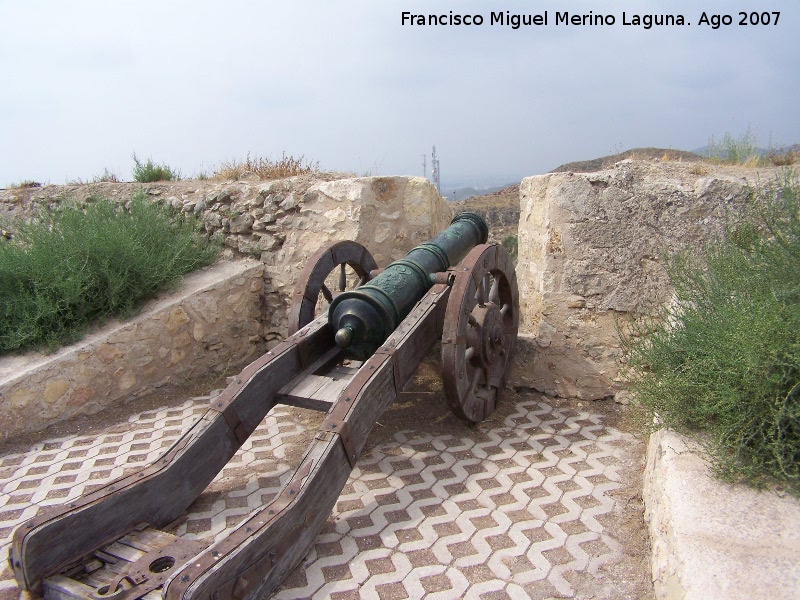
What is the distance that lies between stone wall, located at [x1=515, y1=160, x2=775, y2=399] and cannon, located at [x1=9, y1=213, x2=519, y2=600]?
34 centimetres

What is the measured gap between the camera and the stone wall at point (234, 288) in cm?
414

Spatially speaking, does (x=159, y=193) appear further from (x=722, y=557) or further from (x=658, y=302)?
(x=722, y=557)

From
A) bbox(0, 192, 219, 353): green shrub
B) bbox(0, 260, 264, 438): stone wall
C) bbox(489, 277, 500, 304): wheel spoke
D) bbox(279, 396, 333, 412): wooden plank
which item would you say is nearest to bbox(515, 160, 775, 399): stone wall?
bbox(489, 277, 500, 304): wheel spoke

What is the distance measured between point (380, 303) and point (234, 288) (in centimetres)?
217

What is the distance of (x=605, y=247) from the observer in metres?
4.17

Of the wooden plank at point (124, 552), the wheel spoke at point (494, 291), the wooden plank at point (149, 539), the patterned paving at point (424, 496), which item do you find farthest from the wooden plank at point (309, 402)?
the wheel spoke at point (494, 291)

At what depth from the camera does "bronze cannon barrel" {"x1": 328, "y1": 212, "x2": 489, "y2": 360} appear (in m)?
3.37

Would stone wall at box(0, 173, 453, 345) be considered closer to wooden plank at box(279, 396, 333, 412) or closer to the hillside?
wooden plank at box(279, 396, 333, 412)

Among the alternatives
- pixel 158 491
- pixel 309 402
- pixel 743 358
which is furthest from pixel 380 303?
pixel 743 358

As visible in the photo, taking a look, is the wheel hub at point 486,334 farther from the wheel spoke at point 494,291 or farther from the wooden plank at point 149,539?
the wooden plank at point 149,539

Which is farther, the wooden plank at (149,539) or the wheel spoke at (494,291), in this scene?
the wheel spoke at (494,291)

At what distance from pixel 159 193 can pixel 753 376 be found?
553cm

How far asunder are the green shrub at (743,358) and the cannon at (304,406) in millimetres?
1020

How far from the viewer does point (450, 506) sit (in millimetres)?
3059
